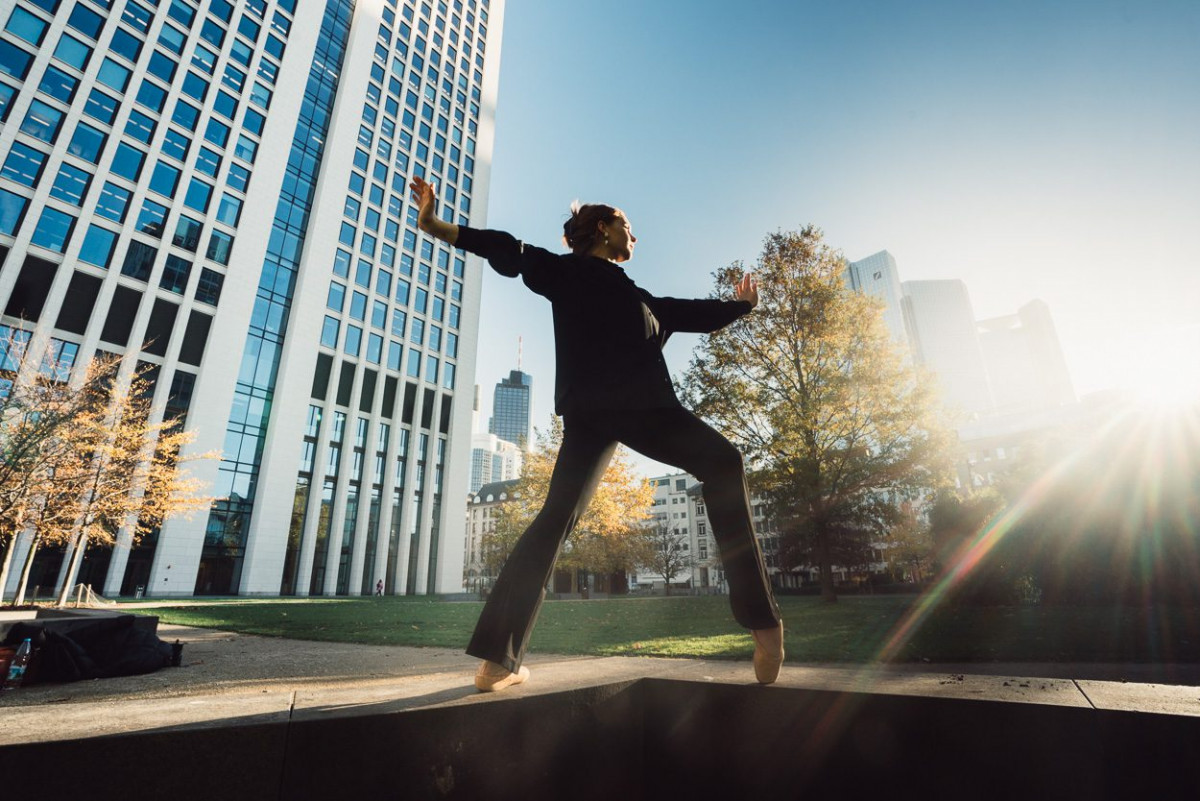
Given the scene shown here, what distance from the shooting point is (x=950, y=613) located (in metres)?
10.9

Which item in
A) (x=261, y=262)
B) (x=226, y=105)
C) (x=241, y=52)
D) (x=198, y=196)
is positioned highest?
(x=241, y=52)

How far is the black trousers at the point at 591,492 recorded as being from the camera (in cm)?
215

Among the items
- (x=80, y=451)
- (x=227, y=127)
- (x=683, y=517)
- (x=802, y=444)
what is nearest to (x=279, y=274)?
(x=227, y=127)

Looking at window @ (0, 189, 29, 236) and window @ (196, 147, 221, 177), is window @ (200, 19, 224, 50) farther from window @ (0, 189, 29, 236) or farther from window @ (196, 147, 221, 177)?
window @ (0, 189, 29, 236)

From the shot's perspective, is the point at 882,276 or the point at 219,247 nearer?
the point at 219,247

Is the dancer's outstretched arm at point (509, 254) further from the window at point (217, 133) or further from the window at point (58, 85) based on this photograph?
the window at point (217, 133)

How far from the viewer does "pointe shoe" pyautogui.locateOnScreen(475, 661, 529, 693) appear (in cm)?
189

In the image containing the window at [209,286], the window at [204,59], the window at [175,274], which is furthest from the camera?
the window at [204,59]

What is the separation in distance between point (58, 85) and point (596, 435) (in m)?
40.3

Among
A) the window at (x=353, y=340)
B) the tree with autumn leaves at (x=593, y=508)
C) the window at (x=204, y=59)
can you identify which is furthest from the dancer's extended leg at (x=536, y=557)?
the window at (x=204, y=59)

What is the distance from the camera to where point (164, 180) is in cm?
2991

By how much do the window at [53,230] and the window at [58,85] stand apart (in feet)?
20.4

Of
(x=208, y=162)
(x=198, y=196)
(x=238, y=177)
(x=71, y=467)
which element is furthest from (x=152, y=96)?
(x=71, y=467)

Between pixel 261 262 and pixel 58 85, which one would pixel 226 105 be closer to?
pixel 58 85
